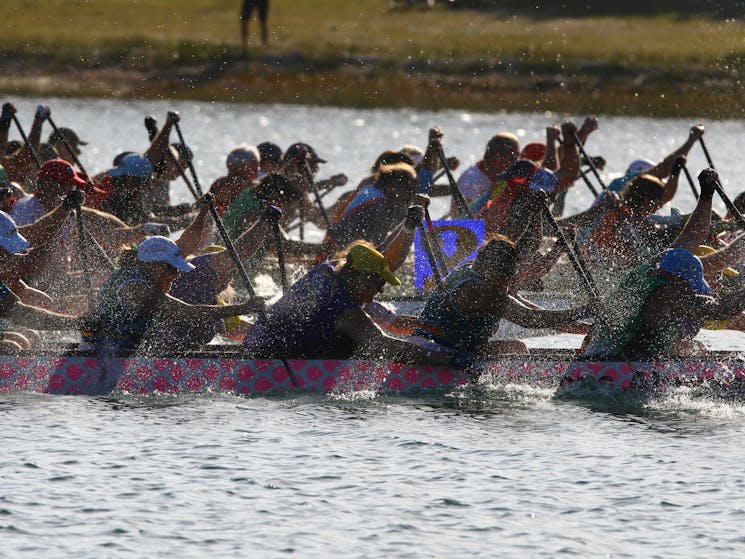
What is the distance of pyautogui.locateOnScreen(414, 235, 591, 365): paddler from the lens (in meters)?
13.1

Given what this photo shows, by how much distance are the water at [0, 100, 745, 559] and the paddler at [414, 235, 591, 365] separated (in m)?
0.46

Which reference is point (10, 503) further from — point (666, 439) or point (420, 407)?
point (666, 439)

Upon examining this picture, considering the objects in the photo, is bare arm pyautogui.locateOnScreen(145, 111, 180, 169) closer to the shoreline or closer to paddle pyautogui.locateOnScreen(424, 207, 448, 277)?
paddle pyautogui.locateOnScreen(424, 207, 448, 277)

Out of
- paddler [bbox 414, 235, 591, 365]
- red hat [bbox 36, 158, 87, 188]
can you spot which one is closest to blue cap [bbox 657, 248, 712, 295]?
paddler [bbox 414, 235, 591, 365]

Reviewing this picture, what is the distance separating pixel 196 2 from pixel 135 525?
6399 centimetres

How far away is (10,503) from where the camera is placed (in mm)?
10719

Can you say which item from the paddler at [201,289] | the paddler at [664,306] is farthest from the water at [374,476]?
the paddler at [201,289]

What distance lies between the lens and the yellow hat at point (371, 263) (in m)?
12.7

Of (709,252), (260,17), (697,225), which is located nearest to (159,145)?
(709,252)

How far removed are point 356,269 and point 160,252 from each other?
167 centimetres

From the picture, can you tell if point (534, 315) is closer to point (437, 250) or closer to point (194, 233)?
point (437, 250)

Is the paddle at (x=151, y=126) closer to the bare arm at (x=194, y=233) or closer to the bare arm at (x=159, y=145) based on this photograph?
the bare arm at (x=159, y=145)

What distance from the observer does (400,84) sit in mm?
49844

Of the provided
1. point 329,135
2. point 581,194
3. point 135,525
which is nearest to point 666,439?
point 135,525
